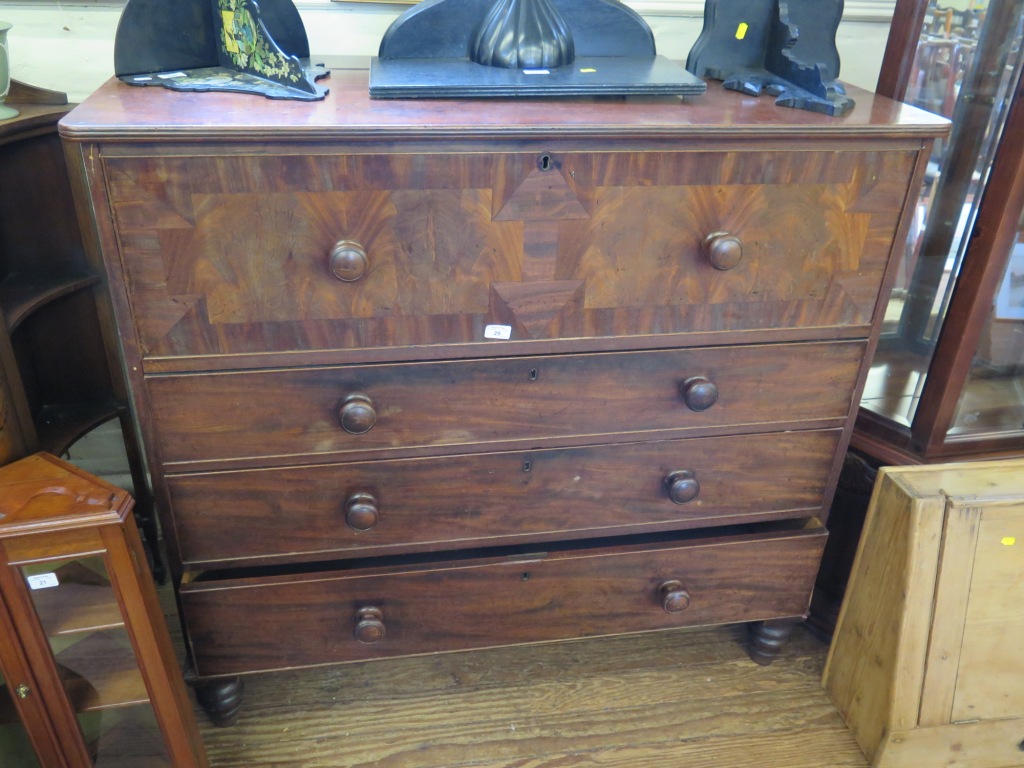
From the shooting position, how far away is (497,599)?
1.42m

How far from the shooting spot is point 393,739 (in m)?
1.51

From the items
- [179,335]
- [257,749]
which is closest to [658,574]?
[257,749]

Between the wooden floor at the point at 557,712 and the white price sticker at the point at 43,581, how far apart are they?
547 millimetres

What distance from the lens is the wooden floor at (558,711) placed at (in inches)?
58.3

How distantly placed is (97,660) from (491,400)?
699 millimetres

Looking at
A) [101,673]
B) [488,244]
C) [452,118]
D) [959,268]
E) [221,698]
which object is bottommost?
[221,698]

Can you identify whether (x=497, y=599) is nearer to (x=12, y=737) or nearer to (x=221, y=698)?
(x=221, y=698)

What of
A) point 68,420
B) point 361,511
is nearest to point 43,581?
point 361,511

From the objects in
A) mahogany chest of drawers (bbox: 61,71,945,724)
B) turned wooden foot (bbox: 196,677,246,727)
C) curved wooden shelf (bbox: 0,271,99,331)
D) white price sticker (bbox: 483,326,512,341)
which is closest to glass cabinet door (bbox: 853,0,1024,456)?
mahogany chest of drawers (bbox: 61,71,945,724)

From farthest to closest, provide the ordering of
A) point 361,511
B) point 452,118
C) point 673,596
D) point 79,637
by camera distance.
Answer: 1. point 673,596
2. point 361,511
3. point 79,637
4. point 452,118

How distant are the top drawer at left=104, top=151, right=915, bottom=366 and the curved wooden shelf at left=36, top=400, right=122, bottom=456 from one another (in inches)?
21.4

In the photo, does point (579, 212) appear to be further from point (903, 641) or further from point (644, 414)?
point (903, 641)

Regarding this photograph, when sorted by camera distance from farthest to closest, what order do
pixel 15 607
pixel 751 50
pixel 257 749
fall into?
pixel 257 749 < pixel 751 50 < pixel 15 607

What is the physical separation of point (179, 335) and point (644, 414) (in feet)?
2.35
